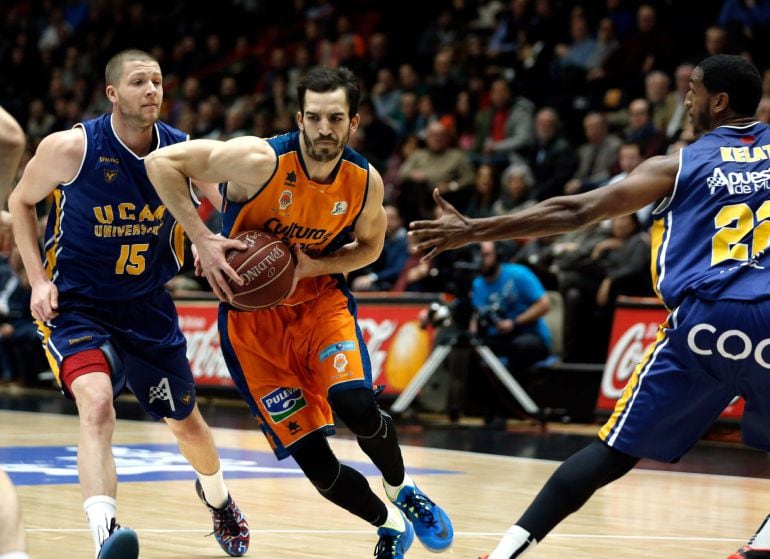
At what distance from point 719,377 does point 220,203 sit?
7.70ft

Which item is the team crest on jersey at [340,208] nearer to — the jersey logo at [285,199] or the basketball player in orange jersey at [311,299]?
the basketball player in orange jersey at [311,299]

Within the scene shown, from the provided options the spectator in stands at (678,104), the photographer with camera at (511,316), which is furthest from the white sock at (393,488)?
the spectator in stands at (678,104)

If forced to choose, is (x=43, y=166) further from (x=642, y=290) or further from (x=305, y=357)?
(x=642, y=290)

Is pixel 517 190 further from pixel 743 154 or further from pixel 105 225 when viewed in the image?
pixel 743 154

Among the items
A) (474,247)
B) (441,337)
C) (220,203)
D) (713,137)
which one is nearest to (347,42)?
(474,247)

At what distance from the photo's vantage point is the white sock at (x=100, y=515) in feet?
14.6

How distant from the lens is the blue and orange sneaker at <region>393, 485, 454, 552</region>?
199 inches

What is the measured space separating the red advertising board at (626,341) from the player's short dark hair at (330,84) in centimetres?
578

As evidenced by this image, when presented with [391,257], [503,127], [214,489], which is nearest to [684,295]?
[214,489]

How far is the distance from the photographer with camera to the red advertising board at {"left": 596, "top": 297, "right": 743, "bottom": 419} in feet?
2.29

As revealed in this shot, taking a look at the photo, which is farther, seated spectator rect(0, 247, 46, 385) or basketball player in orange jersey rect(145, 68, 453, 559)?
seated spectator rect(0, 247, 46, 385)

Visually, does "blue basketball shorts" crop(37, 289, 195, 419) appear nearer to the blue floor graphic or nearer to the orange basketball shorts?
the orange basketball shorts

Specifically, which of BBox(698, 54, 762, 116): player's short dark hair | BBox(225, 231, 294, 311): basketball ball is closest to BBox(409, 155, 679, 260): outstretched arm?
BBox(698, 54, 762, 116): player's short dark hair

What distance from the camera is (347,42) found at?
16891 mm
